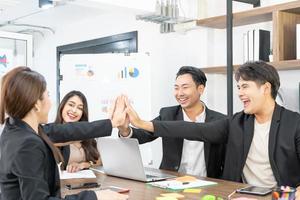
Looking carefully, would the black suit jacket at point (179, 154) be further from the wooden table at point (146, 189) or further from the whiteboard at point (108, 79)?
the whiteboard at point (108, 79)

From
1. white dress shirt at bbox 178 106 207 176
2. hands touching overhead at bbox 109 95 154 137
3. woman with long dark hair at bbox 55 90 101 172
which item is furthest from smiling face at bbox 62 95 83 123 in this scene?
white dress shirt at bbox 178 106 207 176

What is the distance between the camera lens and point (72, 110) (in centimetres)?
348

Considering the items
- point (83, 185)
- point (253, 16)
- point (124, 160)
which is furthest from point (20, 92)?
point (253, 16)

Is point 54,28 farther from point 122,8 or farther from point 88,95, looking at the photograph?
point 122,8

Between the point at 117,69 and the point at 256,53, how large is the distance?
5.20 ft

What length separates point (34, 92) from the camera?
1507mm

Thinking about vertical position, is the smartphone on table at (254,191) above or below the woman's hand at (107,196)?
below

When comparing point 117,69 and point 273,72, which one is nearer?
point 273,72

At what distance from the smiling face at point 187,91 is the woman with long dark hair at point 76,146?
2.57ft

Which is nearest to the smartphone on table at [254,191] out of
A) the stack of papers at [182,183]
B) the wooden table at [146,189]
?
the wooden table at [146,189]

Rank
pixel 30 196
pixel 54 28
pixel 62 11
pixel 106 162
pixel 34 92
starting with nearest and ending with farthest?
pixel 30 196, pixel 34 92, pixel 106 162, pixel 62 11, pixel 54 28

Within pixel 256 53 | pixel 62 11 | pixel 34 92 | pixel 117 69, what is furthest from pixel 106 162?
pixel 62 11

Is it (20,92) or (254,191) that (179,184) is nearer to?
(254,191)

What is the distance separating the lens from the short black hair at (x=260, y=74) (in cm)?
241
